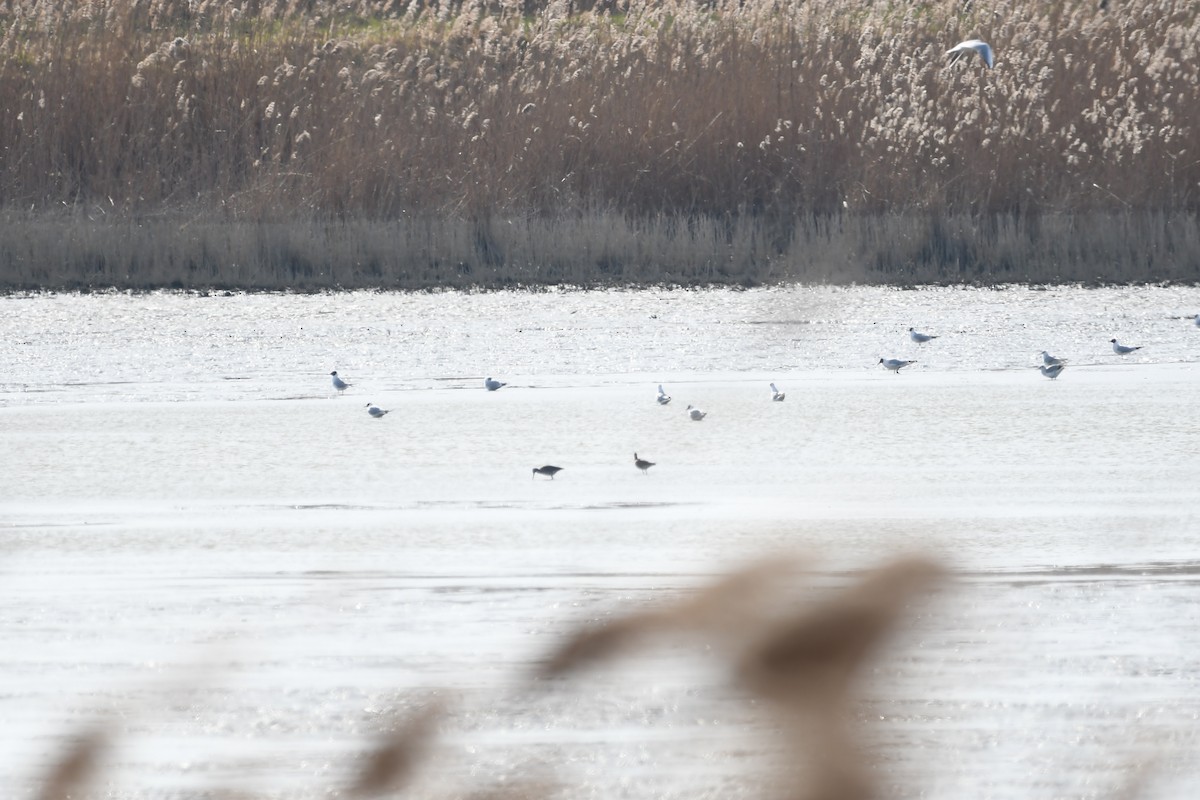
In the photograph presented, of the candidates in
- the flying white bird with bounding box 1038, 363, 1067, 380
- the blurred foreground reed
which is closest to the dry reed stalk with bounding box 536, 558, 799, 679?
the blurred foreground reed

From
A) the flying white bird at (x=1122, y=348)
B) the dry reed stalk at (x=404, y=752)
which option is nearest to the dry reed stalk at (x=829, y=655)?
the dry reed stalk at (x=404, y=752)

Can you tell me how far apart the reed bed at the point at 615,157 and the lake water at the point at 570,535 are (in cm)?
173

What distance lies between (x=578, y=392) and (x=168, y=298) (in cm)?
406

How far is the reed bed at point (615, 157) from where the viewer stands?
397 inches

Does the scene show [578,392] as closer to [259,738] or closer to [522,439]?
[522,439]

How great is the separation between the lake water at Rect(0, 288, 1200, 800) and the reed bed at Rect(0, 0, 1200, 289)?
1.73m

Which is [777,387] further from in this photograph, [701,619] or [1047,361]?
[701,619]

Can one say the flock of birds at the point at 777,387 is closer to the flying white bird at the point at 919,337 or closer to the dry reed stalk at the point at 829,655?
the flying white bird at the point at 919,337

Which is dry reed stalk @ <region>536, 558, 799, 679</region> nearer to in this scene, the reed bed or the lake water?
the lake water

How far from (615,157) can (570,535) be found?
702cm

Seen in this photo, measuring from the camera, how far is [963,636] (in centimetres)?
286

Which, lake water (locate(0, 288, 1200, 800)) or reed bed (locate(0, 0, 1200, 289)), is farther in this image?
reed bed (locate(0, 0, 1200, 289))

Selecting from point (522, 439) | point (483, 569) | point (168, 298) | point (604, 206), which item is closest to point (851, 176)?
point (604, 206)

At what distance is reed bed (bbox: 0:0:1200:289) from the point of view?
10094 millimetres
